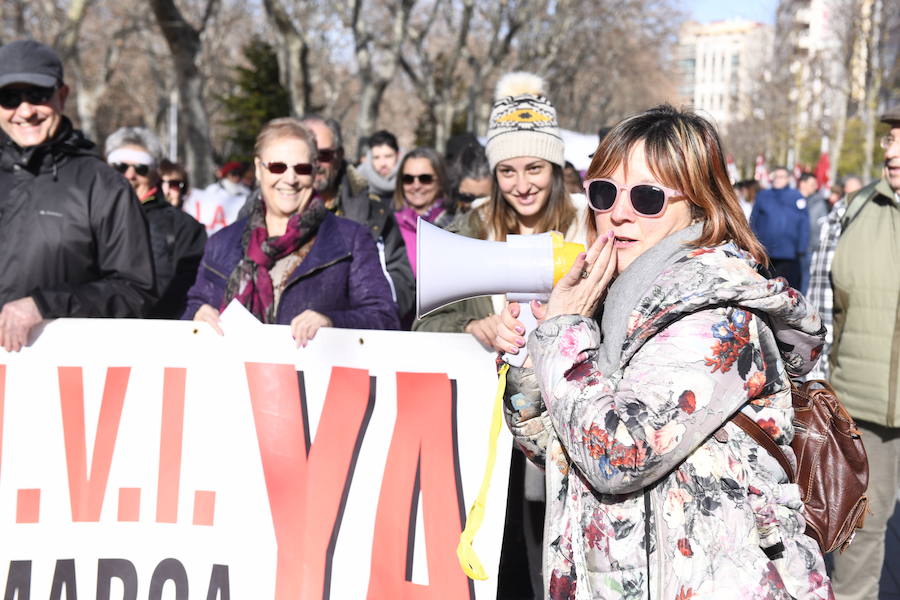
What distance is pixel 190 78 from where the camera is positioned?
1349 cm

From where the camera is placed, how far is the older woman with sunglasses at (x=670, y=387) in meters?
Result: 1.66

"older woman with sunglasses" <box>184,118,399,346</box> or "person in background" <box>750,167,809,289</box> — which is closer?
"older woman with sunglasses" <box>184,118,399,346</box>

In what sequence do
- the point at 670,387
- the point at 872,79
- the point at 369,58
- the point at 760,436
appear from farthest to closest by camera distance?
the point at 872,79
the point at 369,58
the point at 760,436
the point at 670,387

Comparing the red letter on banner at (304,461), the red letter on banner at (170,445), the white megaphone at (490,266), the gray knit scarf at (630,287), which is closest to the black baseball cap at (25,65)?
the red letter on banner at (170,445)

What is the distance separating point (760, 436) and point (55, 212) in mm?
2509

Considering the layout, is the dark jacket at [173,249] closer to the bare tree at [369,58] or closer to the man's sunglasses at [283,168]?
the man's sunglasses at [283,168]

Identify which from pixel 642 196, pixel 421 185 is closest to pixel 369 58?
pixel 421 185

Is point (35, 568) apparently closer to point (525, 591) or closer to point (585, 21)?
point (525, 591)

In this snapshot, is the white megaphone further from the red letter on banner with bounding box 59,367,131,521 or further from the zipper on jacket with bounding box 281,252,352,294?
the red letter on banner with bounding box 59,367,131,521

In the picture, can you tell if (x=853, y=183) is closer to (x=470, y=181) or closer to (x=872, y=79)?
(x=470, y=181)

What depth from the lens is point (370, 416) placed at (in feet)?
9.53

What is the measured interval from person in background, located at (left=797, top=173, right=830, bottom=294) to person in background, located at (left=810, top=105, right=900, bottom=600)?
24.5 feet

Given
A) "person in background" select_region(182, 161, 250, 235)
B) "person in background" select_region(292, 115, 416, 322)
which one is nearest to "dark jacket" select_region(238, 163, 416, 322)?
"person in background" select_region(292, 115, 416, 322)

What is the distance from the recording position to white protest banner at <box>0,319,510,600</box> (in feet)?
9.23
